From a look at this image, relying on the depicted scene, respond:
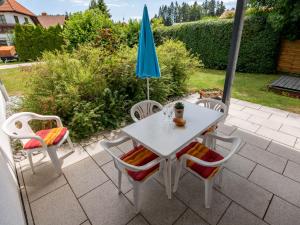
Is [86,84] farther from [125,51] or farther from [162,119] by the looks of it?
[162,119]

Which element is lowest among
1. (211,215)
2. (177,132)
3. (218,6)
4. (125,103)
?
(211,215)

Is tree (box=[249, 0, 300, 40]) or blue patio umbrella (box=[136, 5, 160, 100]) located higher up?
tree (box=[249, 0, 300, 40])

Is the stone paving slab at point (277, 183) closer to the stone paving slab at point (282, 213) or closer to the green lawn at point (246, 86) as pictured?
the stone paving slab at point (282, 213)

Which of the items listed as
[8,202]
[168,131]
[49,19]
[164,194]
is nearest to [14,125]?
[8,202]

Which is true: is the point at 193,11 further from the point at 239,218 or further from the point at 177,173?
the point at 239,218

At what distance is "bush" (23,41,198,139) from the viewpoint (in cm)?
329

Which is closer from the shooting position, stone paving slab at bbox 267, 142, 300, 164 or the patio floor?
the patio floor

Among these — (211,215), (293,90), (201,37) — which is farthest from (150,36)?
(201,37)

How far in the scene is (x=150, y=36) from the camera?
275cm

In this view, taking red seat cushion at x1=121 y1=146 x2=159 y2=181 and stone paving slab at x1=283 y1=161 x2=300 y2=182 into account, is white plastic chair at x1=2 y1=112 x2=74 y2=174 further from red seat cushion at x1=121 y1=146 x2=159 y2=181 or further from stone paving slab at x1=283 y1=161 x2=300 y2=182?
stone paving slab at x1=283 y1=161 x2=300 y2=182

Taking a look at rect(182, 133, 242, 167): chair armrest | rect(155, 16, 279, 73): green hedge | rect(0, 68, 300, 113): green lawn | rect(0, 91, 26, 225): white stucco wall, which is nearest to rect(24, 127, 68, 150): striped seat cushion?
rect(0, 91, 26, 225): white stucco wall

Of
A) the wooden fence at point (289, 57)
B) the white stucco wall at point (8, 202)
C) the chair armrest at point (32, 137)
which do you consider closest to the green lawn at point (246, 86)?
the wooden fence at point (289, 57)

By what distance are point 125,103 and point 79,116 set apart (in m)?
1.06

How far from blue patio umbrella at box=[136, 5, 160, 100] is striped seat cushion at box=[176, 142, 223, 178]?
1.42 metres
